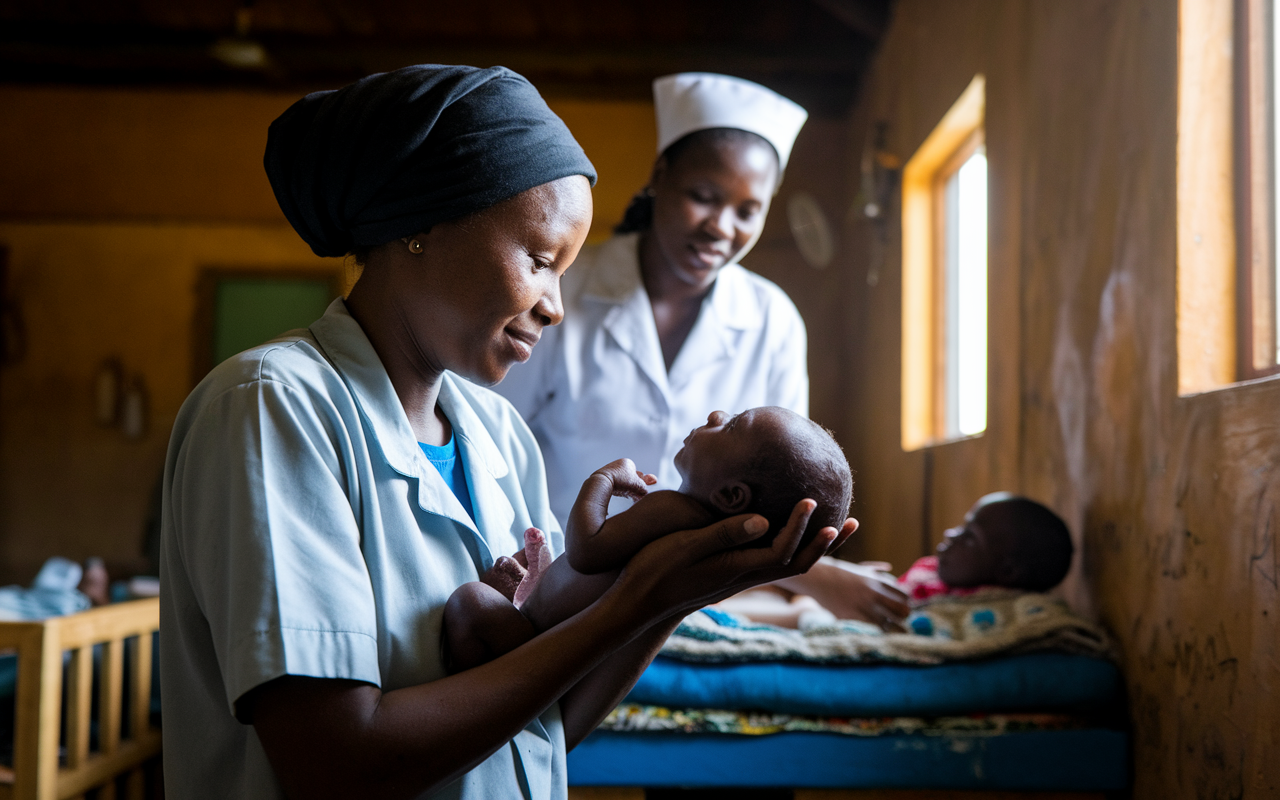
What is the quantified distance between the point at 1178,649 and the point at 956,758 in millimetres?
519

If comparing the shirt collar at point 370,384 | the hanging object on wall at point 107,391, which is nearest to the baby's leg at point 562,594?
the shirt collar at point 370,384

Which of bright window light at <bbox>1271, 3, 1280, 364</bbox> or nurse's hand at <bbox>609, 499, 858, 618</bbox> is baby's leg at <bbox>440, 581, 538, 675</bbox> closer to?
nurse's hand at <bbox>609, 499, 858, 618</bbox>

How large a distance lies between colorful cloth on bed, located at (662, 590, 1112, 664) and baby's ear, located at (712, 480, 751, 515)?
0.87 metres

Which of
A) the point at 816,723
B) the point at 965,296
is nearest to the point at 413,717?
the point at 816,723

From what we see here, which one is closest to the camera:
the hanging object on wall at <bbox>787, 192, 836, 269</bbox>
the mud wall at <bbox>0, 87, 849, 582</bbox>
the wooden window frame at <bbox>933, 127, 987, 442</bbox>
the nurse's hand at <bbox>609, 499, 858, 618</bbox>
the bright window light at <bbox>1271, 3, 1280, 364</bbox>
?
the nurse's hand at <bbox>609, 499, 858, 618</bbox>

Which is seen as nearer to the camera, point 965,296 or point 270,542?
point 270,542

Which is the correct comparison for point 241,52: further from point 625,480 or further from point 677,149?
point 625,480

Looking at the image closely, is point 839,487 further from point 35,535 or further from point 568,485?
point 35,535

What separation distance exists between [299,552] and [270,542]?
0.04 m

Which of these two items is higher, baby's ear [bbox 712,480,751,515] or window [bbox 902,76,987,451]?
window [bbox 902,76,987,451]

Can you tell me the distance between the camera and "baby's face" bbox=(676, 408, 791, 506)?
138 centimetres

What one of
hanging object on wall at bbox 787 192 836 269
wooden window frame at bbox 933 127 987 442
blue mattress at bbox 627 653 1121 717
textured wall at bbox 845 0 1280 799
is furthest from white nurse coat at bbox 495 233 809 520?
hanging object on wall at bbox 787 192 836 269

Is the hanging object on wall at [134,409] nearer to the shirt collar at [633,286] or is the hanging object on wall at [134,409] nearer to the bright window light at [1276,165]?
the shirt collar at [633,286]

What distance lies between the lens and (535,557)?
4.47 feet
